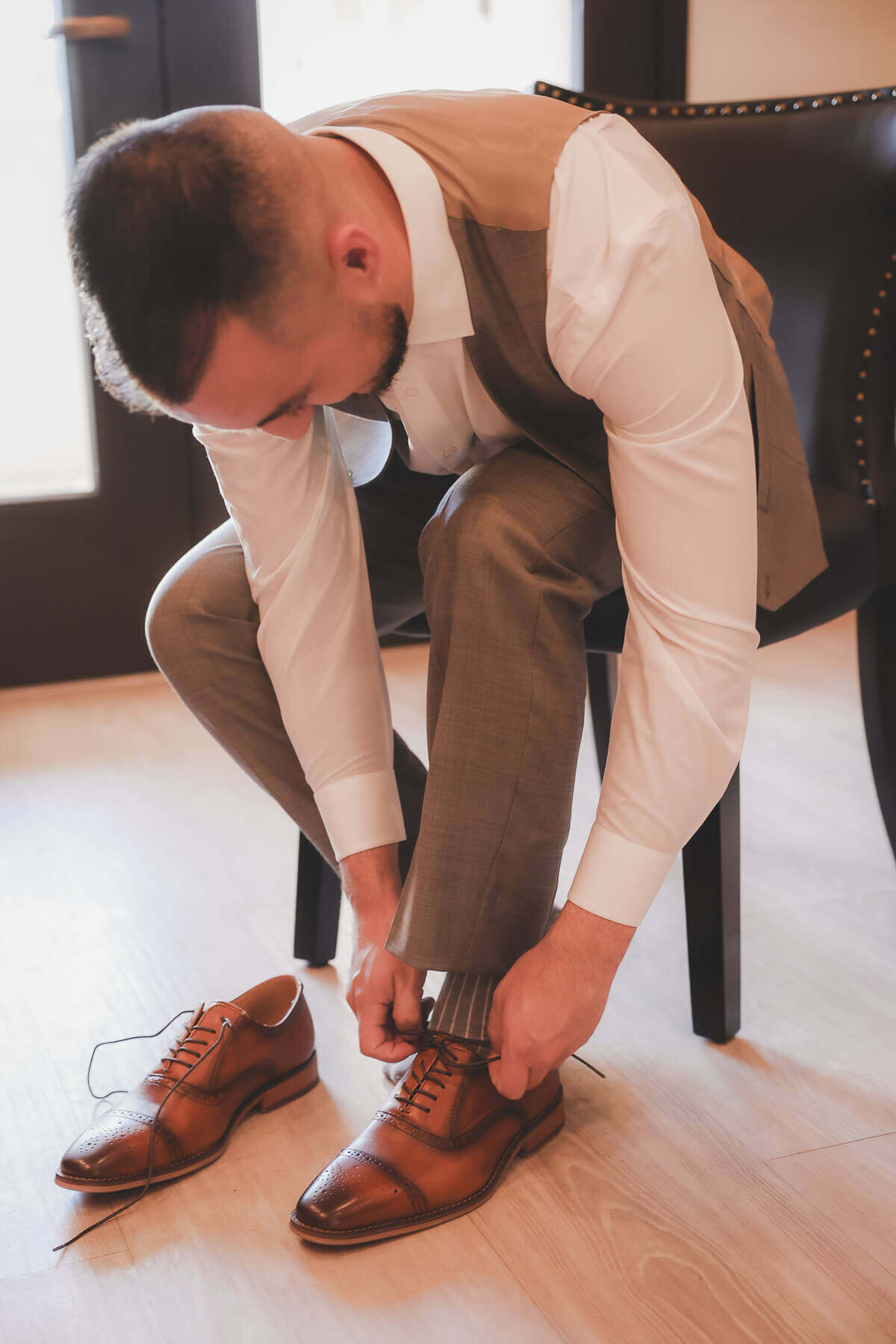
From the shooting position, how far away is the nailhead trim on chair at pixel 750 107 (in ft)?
3.74

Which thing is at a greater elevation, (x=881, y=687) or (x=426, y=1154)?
(x=881, y=687)

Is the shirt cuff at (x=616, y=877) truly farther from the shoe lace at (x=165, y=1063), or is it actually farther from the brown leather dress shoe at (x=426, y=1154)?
the shoe lace at (x=165, y=1063)

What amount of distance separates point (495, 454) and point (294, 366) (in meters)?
0.21

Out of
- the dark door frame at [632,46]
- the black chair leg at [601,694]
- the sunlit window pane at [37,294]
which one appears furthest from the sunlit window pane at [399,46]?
the black chair leg at [601,694]

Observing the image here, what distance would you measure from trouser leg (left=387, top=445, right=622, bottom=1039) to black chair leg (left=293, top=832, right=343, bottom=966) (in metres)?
0.33

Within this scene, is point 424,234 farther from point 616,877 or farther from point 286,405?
point 616,877

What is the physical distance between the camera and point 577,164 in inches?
30.6

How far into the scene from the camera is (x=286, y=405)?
2.52 ft

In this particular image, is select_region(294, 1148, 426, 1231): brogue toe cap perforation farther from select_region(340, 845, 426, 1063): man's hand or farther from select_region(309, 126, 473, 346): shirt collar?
select_region(309, 126, 473, 346): shirt collar

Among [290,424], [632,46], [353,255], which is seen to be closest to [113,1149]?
[290,424]

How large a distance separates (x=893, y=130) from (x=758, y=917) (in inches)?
31.1

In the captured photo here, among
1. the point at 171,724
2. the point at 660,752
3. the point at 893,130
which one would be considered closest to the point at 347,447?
the point at 660,752

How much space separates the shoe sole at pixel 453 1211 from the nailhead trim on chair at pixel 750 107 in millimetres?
659

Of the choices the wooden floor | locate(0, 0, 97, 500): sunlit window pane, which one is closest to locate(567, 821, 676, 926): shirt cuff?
the wooden floor
